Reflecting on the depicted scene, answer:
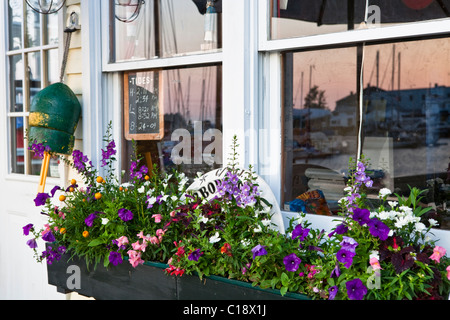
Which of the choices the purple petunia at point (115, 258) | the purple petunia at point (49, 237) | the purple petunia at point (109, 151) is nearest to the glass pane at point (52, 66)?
the purple petunia at point (109, 151)

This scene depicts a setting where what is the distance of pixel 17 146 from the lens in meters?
3.85

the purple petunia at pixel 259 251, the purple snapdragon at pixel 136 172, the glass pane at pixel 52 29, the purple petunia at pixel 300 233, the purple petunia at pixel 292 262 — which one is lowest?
the purple petunia at pixel 292 262

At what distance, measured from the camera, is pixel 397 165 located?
8.09 ft

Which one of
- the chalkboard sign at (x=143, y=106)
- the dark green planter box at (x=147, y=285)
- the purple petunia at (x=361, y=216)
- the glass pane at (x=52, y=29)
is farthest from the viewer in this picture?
the glass pane at (x=52, y=29)

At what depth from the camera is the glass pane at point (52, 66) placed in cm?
344

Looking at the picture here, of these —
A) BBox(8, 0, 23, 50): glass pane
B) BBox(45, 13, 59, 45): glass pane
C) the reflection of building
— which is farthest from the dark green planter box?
BBox(8, 0, 23, 50): glass pane

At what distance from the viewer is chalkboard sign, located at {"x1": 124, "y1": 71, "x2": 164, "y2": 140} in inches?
111

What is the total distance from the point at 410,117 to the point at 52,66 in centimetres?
220

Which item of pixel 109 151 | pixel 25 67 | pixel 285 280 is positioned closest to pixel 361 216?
pixel 285 280

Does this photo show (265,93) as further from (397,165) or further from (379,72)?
(379,72)

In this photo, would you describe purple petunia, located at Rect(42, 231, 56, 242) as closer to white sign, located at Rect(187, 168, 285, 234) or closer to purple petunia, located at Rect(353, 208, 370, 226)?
white sign, located at Rect(187, 168, 285, 234)

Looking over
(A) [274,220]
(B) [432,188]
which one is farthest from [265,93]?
(B) [432,188]

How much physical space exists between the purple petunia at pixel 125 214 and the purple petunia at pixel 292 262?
774 millimetres

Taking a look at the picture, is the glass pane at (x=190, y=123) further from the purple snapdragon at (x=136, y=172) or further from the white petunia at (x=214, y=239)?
the white petunia at (x=214, y=239)
